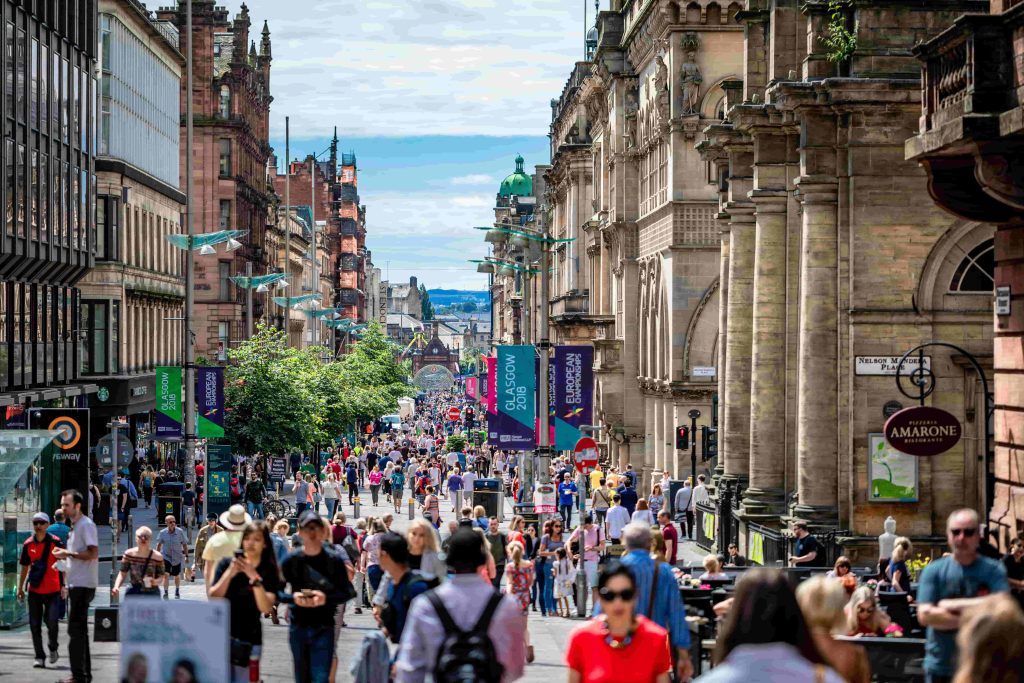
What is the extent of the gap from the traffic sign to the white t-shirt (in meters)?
19.6

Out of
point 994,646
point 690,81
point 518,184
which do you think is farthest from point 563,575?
point 518,184

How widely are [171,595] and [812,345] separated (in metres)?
10.2

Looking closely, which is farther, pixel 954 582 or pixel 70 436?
pixel 70 436

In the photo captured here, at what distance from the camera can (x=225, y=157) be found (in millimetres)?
94500

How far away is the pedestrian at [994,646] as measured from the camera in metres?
7.52

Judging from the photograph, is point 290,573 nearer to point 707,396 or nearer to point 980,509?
point 980,509

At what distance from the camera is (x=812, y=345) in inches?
1177

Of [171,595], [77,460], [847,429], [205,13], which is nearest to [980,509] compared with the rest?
[847,429]

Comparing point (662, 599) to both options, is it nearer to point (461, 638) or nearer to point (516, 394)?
point (461, 638)

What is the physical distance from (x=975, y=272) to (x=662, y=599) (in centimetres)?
1765

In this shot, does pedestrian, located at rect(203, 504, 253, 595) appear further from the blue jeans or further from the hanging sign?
the hanging sign

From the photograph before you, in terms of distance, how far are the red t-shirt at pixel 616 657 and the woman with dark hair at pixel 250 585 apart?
348 cm

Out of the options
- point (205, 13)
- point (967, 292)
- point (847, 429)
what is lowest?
point (847, 429)

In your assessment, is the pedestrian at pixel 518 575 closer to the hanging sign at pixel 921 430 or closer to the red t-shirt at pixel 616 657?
the hanging sign at pixel 921 430
